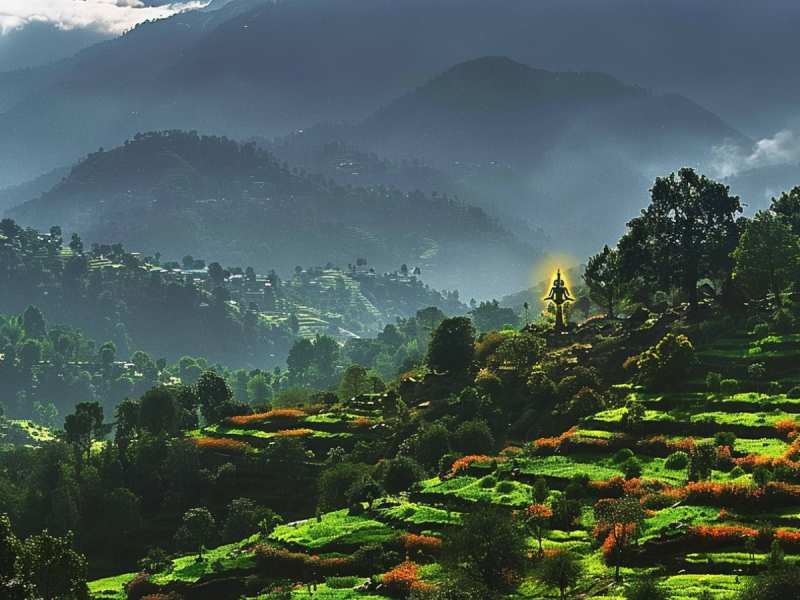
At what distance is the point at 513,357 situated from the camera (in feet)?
373

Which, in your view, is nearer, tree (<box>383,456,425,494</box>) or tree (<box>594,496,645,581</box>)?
tree (<box>594,496,645,581</box>)

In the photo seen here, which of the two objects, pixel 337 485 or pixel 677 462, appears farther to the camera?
pixel 337 485

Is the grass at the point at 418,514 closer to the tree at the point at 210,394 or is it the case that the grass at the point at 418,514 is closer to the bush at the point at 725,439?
the bush at the point at 725,439

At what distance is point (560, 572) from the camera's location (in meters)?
47.9

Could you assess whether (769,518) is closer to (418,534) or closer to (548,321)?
(418,534)

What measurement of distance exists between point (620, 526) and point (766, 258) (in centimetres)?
5670

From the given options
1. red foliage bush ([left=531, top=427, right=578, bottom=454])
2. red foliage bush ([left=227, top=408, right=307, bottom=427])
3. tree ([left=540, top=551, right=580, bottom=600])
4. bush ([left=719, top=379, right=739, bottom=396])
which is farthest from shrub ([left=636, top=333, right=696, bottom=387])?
red foliage bush ([left=227, top=408, right=307, bottom=427])

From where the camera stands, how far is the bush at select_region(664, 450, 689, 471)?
69.8 m

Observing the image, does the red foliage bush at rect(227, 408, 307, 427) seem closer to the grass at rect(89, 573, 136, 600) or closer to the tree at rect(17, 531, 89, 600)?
the grass at rect(89, 573, 136, 600)

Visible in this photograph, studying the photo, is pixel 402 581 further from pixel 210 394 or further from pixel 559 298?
pixel 210 394

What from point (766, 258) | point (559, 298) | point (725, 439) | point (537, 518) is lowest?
point (537, 518)

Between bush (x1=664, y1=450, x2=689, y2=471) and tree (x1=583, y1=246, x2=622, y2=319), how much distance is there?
54967 millimetres

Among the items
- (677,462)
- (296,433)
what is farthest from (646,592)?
(296,433)

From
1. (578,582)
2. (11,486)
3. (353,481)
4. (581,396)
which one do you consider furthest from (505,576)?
(11,486)
